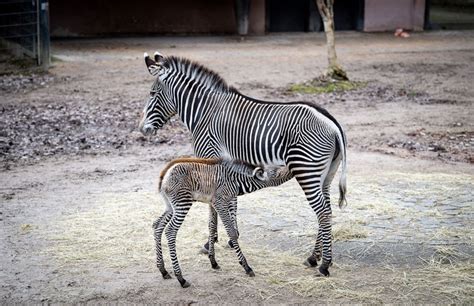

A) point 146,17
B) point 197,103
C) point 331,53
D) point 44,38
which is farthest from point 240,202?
point 146,17

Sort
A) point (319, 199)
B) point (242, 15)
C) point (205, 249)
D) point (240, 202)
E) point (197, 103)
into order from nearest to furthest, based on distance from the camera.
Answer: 1. point (319, 199)
2. point (205, 249)
3. point (197, 103)
4. point (240, 202)
5. point (242, 15)

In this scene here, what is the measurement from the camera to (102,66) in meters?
18.9

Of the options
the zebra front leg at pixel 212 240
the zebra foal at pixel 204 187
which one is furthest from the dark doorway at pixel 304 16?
the zebra foal at pixel 204 187

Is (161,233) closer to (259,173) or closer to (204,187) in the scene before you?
(204,187)

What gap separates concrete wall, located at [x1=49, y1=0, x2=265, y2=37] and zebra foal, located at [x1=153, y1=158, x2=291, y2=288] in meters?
18.2

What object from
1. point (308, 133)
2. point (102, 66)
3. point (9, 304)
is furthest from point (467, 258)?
point (102, 66)

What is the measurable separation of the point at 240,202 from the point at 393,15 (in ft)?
59.8

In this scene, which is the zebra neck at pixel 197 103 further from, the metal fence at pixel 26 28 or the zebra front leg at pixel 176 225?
the metal fence at pixel 26 28

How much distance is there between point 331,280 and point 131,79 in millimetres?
11191

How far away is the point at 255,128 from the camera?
7.46m

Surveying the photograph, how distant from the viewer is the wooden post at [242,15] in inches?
982

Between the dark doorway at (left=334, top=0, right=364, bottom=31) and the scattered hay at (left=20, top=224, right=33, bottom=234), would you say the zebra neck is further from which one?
the dark doorway at (left=334, top=0, right=364, bottom=31)

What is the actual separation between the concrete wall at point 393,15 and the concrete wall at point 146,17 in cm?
380

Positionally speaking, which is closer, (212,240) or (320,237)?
(212,240)
